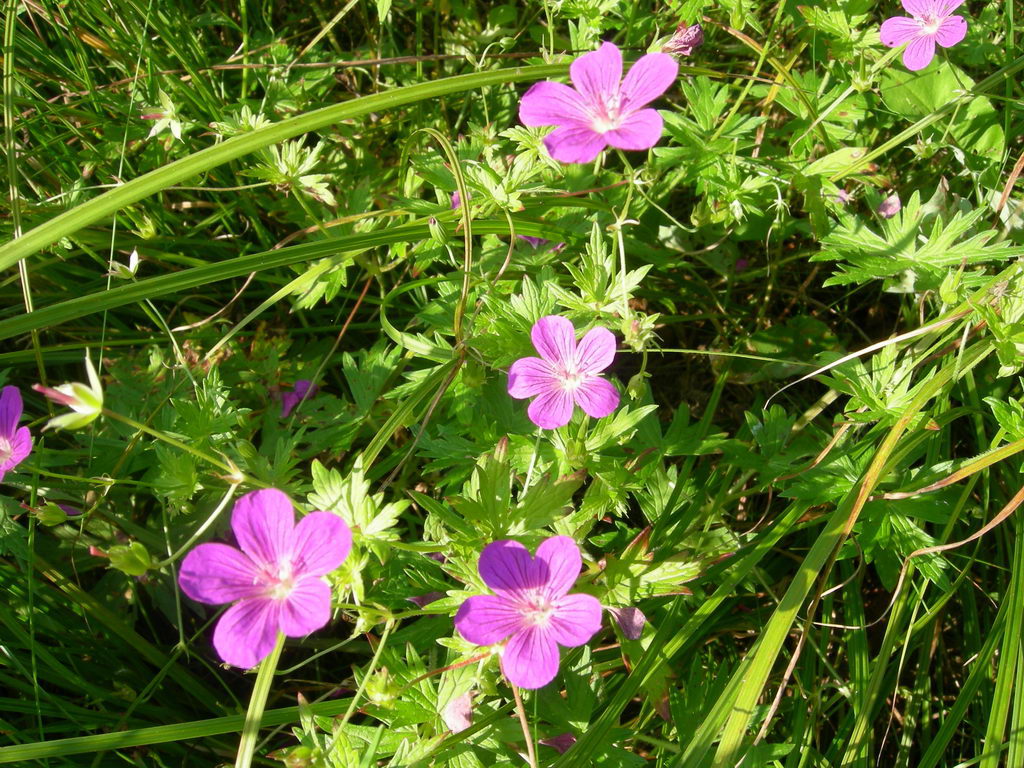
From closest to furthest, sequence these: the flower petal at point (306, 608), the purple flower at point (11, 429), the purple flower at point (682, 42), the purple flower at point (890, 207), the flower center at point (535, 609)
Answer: the flower petal at point (306, 608), the flower center at point (535, 609), the purple flower at point (11, 429), the purple flower at point (682, 42), the purple flower at point (890, 207)

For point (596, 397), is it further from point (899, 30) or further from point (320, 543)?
point (899, 30)

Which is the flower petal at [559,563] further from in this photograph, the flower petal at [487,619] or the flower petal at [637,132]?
the flower petal at [637,132]

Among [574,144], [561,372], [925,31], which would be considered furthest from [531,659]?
[925,31]

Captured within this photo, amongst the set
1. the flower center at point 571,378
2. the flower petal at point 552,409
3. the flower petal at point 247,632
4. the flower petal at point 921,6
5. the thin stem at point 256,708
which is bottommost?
the thin stem at point 256,708

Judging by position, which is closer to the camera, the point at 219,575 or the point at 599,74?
the point at 219,575

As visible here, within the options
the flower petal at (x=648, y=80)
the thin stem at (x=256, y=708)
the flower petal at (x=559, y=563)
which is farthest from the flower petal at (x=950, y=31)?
the thin stem at (x=256, y=708)
